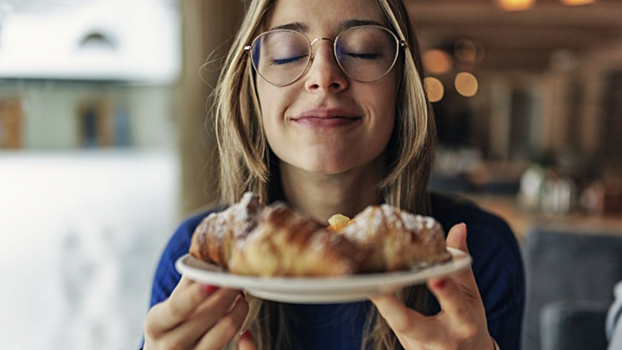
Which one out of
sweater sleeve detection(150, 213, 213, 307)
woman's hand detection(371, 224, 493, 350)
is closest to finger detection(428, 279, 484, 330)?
woman's hand detection(371, 224, 493, 350)

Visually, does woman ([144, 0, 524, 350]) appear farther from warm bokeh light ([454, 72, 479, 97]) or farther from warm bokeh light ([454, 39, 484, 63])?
warm bokeh light ([454, 72, 479, 97])

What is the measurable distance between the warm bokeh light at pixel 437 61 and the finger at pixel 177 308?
8799mm

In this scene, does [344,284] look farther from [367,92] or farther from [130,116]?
[130,116]

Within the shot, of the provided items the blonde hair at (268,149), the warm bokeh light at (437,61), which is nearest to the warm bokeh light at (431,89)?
the blonde hair at (268,149)

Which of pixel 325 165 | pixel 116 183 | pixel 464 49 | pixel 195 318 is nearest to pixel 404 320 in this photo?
pixel 195 318

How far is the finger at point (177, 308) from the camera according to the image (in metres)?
0.78

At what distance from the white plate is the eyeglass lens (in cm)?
46

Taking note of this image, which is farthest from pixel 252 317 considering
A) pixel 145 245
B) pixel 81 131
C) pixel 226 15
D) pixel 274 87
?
pixel 226 15

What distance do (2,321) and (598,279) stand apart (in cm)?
245

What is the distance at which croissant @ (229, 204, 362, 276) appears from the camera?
2.20 feet

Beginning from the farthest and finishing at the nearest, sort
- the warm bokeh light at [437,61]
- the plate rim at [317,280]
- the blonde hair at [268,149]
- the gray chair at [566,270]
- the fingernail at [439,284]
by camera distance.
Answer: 1. the warm bokeh light at [437,61]
2. the gray chair at [566,270]
3. the blonde hair at [268,149]
4. the fingernail at [439,284]
5. the plate rim at [317,280]

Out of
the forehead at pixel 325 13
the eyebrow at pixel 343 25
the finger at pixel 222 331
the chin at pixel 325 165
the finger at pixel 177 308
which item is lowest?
the finger at pixel 222 331

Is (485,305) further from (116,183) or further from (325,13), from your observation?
(116,183)

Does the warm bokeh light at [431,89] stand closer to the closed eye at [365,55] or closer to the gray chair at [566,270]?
the closed eye at [365,55]
